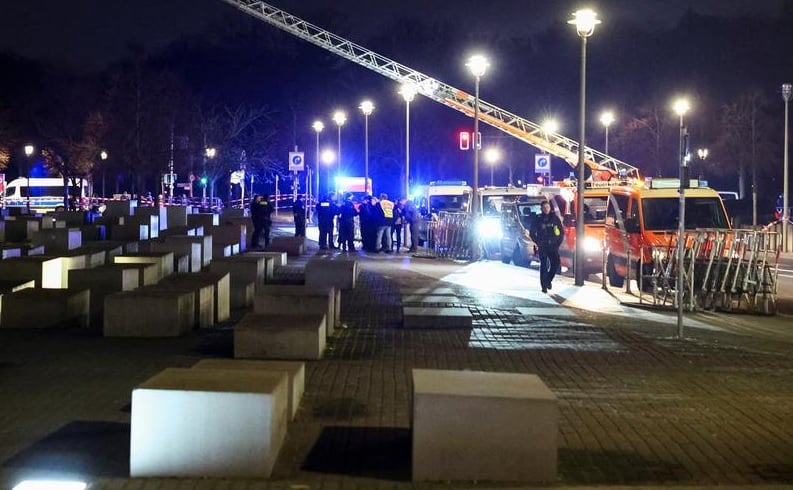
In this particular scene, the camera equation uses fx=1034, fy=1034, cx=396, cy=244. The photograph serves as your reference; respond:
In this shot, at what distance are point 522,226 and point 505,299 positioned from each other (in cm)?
1038

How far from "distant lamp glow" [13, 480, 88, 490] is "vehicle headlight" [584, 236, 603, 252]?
64.3 ft

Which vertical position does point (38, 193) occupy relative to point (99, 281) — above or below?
above

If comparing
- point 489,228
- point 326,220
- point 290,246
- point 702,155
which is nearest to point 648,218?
point 489,228

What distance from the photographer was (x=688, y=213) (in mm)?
22500

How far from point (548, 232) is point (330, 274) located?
13.9 ft

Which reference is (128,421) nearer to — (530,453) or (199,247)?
(530,453)

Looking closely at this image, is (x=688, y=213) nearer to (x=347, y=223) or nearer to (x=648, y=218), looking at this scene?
(x=648, y=218)

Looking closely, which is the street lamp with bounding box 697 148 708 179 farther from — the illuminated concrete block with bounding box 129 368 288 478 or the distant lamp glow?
the distant lamp glow

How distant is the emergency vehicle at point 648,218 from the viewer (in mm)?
22016

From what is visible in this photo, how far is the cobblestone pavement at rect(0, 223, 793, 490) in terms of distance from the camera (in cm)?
731

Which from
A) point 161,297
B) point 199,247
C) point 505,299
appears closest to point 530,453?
point 161,297

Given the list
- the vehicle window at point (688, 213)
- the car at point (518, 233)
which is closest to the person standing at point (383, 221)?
the car at point (518, 233)

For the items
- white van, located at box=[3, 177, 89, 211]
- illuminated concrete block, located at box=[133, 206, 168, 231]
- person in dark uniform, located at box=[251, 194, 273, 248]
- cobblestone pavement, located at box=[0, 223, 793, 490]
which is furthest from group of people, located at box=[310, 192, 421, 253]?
white van, located at box=[3, 177, 89, 211]

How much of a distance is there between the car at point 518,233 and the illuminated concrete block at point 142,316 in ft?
53.3
